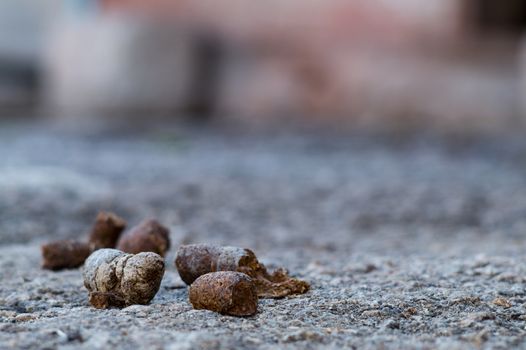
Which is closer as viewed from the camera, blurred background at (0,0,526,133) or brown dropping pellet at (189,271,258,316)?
brown dropping pellet at (189,271,258,316)

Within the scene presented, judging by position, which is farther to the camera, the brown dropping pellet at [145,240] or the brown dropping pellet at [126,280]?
the brown dropping pellet at [145,240]

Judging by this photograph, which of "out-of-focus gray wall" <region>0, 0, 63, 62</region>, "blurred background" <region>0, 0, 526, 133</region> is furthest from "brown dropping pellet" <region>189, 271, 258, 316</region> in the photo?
"out-of-focus gray wall" <region>0, 0, 63, 62</region>

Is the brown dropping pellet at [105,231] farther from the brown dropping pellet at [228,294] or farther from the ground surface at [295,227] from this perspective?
the brown dropping pellet at [228,294]

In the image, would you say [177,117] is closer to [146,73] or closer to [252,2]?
[146,73]

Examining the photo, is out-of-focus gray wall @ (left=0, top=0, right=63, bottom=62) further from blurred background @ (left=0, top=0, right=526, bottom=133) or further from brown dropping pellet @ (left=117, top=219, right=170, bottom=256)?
brown dropping pellet @ (left=117, top=219, right=170, bottom=256)

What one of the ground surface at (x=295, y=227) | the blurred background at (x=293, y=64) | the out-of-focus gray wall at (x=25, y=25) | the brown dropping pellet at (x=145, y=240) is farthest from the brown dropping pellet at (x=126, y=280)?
the out-of-focus gray wall at (x=25, y=25)

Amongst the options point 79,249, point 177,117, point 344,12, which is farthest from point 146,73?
point 79,249
